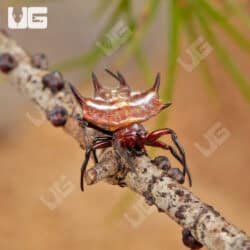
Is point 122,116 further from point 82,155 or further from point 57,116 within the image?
point 82,155

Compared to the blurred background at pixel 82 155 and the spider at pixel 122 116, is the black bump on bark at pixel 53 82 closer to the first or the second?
the spider at pixel 122 116

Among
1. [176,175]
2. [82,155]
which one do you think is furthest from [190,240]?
[82,155]

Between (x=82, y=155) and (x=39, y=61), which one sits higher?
(x=39, y=61)

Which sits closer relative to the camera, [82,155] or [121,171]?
[121,171]

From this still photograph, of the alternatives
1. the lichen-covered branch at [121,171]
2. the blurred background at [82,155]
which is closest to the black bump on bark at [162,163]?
the lichen-covered branch at [121,171]

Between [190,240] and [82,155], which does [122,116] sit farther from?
[82,155]

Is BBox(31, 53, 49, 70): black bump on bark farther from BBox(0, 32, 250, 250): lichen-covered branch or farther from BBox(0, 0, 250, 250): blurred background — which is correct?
BBox(0, 0, 250, 250): blurred background

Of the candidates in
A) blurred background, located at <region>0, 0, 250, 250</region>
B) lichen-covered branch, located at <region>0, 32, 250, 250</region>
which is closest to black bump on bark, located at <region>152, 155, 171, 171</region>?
lichen-covered branch, located at <region>0, 32, 250, 250</region>

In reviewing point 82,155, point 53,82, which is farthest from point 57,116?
point 82,155

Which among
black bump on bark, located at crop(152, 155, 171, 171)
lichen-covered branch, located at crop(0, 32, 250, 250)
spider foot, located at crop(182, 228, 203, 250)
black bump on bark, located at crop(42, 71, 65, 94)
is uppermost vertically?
black bump on bark, located at crop(42, 71, 65, 94)
